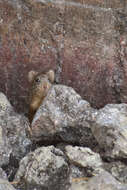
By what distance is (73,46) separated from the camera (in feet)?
6.49

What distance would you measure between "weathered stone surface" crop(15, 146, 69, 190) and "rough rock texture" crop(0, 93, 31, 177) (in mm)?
151

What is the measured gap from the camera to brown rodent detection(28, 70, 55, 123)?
1.91 meters

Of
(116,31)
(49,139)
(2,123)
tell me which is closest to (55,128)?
(49,139)

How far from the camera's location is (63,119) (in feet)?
5.84

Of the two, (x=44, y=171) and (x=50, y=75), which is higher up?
(x=50, y=75)

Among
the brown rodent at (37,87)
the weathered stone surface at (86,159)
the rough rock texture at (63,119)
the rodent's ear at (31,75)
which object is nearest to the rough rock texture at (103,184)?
the weathered stone surface at (86,159)

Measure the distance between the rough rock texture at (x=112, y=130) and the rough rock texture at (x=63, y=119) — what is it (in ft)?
0.34

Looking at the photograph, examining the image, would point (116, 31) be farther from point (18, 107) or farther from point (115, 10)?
point (18, 107)

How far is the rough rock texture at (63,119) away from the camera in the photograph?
1.76 m

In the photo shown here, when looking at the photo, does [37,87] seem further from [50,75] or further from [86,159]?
[86,159]

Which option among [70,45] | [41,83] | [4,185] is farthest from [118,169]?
[70,45]

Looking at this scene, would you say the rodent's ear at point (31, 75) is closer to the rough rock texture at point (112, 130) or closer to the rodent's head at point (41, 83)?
the rodent's head at point (41, 83)

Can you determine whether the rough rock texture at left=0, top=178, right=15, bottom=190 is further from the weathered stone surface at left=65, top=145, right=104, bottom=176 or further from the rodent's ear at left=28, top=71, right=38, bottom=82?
the rodent's ear at left=28, top=71, right=38, bottom=82

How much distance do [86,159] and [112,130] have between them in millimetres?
179
